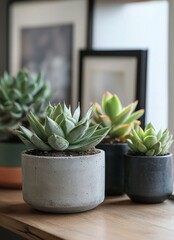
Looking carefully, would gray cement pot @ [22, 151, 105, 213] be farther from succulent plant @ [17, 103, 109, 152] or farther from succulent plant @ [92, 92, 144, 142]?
succulent plant @ [92, 92, 144, 142]

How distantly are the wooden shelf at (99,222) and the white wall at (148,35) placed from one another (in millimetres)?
496

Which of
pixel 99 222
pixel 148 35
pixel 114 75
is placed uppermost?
pixel 148 35

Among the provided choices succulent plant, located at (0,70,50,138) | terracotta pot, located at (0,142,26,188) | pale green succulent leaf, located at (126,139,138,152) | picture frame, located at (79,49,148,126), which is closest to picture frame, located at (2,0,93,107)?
picture frame, located at (79,49,148,126)

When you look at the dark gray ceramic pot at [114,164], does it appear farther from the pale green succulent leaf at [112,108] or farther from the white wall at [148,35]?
the white wall at [148,35]

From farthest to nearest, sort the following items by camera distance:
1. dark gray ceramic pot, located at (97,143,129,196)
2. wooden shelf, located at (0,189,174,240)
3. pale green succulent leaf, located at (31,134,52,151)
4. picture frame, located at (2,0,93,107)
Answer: picture frame, located at (2,0,93,107)
dark gray ceramic pot, located at (97,143,129,196)
pale green succulent leaf, located at (31,134,52,151)
wooden shelf, located at (0,189,174,240)

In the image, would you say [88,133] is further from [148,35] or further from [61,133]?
[148,35]

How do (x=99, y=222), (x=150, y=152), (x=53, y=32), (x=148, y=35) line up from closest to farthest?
(x=99, y=222), (x=150, y=152), (x=148, y=35), (x=53, y=32)

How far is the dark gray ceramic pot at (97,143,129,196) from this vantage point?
3.21ft

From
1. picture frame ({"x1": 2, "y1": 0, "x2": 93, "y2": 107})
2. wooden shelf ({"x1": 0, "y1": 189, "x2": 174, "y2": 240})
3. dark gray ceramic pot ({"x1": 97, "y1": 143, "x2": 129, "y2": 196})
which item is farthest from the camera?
picture frame ({"x1": 2, "y1": 0, "x2": 93, "y2": 107})

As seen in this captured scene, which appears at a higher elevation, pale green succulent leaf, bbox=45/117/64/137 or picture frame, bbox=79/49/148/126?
picture frame, bbox=79/49/148/126

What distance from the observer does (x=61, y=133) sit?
85 cm

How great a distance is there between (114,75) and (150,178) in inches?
24.8

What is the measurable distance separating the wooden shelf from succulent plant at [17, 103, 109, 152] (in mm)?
121

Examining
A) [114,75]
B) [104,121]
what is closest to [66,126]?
[104,121]
